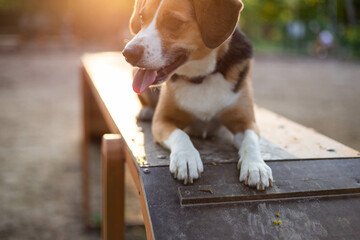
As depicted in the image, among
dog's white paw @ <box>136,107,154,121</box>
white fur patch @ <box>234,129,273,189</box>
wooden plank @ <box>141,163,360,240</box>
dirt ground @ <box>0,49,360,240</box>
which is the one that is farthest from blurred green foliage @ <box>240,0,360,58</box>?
wooden plank @ <box>141,163,360,240</box>

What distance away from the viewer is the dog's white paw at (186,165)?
4.94ft

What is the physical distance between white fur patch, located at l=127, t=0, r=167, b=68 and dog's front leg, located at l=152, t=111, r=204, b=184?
0.33 m

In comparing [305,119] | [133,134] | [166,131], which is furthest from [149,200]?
[305,119]

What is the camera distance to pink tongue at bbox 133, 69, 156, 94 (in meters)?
1.78

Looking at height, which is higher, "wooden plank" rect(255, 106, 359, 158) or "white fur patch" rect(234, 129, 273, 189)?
"white fur patch" rect(234, 129, 273, 189)

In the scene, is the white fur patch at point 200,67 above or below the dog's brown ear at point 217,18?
below

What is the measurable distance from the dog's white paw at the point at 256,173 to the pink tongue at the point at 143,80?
58cm

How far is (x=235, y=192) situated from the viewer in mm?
1445

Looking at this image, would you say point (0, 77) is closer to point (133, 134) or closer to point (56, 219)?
point (56, 219)

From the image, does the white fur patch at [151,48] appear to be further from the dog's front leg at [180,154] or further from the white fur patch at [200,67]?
the dog's front leg at [180,154]

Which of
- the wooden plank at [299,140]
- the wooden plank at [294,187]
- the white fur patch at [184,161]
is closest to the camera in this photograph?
the wooden plank at [294,187]

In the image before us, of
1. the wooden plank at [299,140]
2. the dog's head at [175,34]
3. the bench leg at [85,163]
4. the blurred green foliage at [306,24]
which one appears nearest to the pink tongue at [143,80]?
the dog's head at [175,34]

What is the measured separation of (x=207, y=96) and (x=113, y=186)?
2.15 feet

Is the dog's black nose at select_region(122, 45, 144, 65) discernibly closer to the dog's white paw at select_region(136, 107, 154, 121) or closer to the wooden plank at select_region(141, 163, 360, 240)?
the wooden plank at select_region(141, 163, 360, 240)
